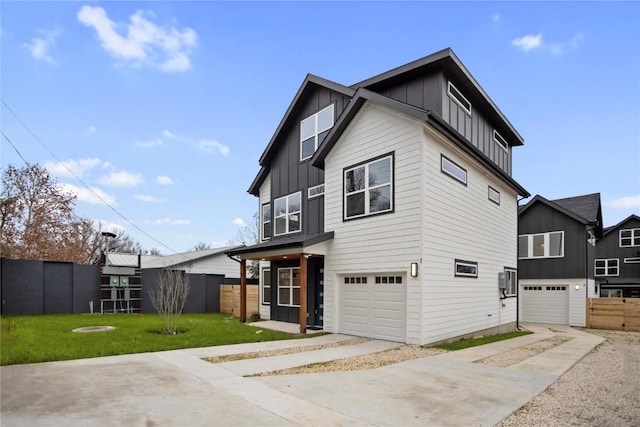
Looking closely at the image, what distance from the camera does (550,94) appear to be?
16812 millimetres

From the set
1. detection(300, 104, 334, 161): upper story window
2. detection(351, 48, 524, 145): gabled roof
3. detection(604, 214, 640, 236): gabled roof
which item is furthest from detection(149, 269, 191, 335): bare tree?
detection(604, 214, 640, 236): gabled roof

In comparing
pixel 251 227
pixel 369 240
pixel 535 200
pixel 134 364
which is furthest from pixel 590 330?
pixel 251 227

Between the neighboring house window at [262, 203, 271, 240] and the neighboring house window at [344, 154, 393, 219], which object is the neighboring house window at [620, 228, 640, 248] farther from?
the neighboring house window at [262, 203, 271, 240]

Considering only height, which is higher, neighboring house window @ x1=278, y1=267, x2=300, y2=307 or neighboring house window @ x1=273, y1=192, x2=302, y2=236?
neighboring house window @ x1=273, y1=192, x2=302, y2=236

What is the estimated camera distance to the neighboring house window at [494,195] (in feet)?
44.8

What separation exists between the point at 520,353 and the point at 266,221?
35.7 feet

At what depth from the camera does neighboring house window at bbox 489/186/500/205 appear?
1366 centimetres

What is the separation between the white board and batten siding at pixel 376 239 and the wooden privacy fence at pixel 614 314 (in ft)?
41.0

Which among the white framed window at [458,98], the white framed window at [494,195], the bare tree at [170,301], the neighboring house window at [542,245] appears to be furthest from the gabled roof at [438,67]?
the neighboring house window at [542,245]

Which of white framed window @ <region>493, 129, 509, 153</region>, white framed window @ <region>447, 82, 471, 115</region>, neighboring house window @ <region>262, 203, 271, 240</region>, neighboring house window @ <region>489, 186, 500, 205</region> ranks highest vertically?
white framed window @ <region>447, 82, 471, 115</region>

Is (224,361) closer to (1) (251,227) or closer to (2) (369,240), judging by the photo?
(2) (369,240)

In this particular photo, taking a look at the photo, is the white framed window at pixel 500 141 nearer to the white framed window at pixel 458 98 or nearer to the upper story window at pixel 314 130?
the white framed window at pixel 458 98

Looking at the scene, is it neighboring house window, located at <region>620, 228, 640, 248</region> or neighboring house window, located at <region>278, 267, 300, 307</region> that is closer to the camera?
neighboring house window, located at <region>278, 267, 300, 307</region>

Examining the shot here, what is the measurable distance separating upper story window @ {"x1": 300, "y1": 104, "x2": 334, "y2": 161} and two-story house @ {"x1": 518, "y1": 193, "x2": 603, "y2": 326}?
1299 cm
